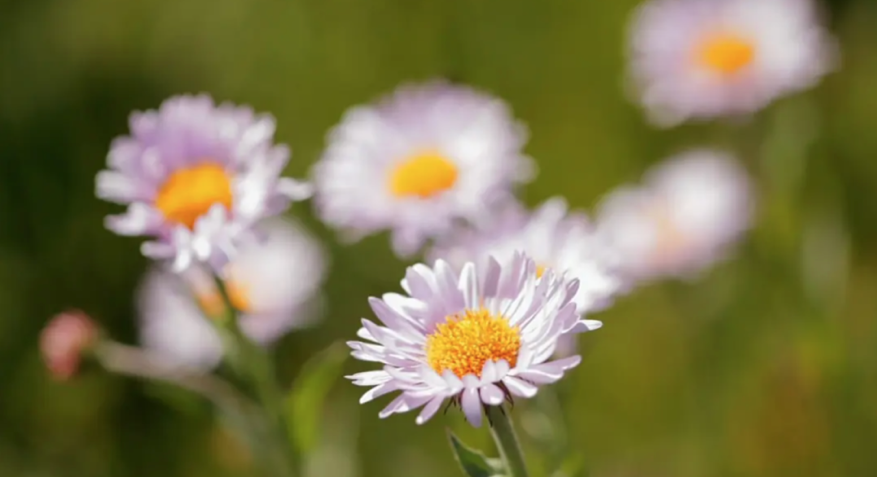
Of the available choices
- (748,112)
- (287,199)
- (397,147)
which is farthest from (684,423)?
(287,199)

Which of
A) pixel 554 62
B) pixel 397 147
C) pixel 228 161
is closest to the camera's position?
pixel 228 161

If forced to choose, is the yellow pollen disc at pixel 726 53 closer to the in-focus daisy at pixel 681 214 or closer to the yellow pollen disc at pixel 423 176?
the in-focus daisy at pixel 681 214

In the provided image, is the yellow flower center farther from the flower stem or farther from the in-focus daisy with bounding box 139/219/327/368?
the flower stem

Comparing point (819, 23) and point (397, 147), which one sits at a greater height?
point (819, 23)

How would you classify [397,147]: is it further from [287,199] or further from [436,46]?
[436,46]

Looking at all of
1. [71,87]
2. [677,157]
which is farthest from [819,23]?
[71,87]

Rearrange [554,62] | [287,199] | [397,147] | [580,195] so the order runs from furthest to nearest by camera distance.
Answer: [554,62], [580,195], [397,147], [287,199]

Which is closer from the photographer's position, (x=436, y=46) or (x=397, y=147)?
(x=397, y=147)

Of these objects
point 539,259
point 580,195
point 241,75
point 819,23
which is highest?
point 241,75

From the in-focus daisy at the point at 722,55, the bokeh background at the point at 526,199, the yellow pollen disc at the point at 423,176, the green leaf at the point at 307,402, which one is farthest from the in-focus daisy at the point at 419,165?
the in-focus daisy at the point at 722,55
